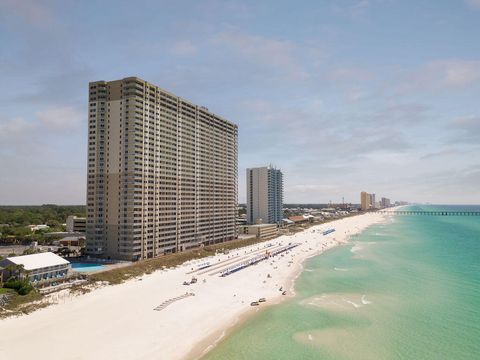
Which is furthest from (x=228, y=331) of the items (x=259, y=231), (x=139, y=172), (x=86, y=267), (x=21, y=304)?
(x=259, y=231)

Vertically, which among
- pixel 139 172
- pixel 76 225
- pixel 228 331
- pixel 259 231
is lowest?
pixel 228 331

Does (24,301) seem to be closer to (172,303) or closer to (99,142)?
(172,303)

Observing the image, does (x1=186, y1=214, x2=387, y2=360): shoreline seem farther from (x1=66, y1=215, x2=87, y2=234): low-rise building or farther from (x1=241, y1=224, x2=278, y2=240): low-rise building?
(x1=66, y1=215, x2=87, y2=234): low-rise building

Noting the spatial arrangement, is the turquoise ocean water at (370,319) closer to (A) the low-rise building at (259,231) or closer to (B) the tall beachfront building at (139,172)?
(B) the tall beachfront building at (139,172)

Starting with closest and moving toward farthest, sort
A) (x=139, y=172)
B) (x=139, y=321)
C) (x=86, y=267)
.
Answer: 1. (x=139, y=321)
2. (x=86, y=267)
3. (x=139, y=172)

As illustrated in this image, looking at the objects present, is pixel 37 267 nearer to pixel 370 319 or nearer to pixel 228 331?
pixel 228 331

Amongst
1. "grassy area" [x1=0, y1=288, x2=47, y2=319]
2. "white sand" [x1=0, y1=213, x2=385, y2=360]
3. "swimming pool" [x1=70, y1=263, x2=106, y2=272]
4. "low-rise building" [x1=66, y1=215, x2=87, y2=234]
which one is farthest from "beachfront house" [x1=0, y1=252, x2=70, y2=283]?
"low-rise building" [x1=66, y1=215, x2=87, y2=234]
